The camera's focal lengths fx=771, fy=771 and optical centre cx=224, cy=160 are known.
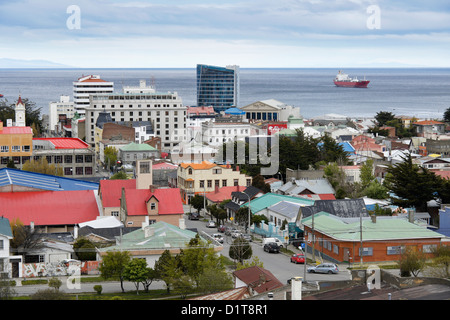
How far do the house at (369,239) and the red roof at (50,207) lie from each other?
9.13m

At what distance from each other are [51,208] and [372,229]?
40.7ft

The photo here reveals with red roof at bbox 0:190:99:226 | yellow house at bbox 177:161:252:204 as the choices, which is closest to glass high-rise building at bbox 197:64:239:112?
yellow house at bbox 177:161:252:204

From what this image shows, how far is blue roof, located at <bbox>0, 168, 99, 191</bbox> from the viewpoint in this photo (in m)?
31.6

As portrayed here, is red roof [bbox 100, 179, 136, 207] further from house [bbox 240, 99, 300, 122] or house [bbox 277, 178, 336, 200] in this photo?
house [bbox 240, 99, 300, 122]

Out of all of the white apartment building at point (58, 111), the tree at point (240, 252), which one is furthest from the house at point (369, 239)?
the white apartment building at point (58, 111)

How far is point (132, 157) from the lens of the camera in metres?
49.6

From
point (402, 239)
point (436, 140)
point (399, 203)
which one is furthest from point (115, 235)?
point (436, 140)

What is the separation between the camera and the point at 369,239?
23.7m

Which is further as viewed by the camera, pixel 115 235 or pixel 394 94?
pixel 394 94

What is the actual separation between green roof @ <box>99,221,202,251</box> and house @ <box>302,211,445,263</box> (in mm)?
4353
